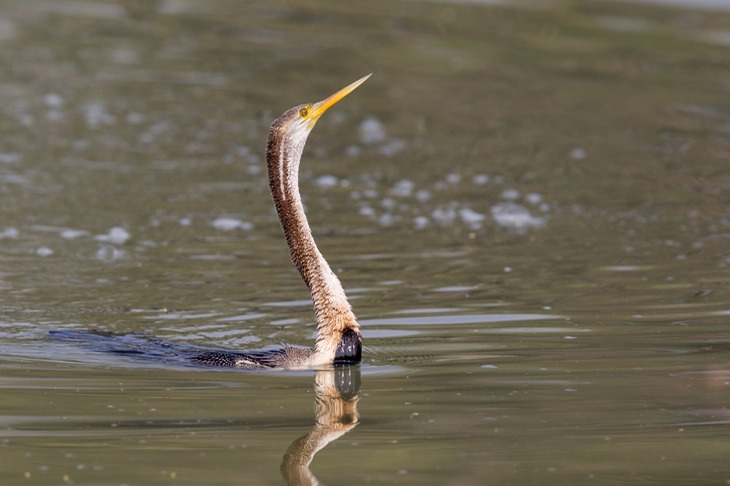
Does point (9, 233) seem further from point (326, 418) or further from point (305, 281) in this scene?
point (326, 418)

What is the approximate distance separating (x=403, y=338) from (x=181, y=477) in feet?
10.3

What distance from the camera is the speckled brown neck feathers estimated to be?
26.6 feet

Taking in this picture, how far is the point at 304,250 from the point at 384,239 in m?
3.19

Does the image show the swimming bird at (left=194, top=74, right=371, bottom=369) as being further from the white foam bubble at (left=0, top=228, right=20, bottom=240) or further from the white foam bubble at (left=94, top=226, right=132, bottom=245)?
the white foam bubble at (left=0, top=228, right=20, bottom=240)

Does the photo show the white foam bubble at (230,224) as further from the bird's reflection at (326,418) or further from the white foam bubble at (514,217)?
the bird's reflection at (326,418)

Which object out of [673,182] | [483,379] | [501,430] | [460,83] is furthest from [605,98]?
[501,430]

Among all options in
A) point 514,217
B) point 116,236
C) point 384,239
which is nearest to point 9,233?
point 116,236

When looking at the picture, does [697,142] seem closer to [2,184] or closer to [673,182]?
[673,182]

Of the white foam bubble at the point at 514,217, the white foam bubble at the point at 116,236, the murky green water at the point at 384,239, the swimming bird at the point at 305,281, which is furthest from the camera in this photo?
the white foam bubble at the point at 514,217

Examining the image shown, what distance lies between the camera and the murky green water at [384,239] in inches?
255

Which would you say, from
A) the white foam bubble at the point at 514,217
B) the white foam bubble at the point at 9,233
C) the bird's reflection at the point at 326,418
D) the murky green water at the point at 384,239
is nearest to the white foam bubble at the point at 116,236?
the murky green water at the point at 384,239

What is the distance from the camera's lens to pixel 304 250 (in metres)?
8.33

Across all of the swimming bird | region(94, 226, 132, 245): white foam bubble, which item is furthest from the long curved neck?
region(94, 226, 132, 245): white foam bubble

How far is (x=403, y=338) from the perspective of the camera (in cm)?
881
